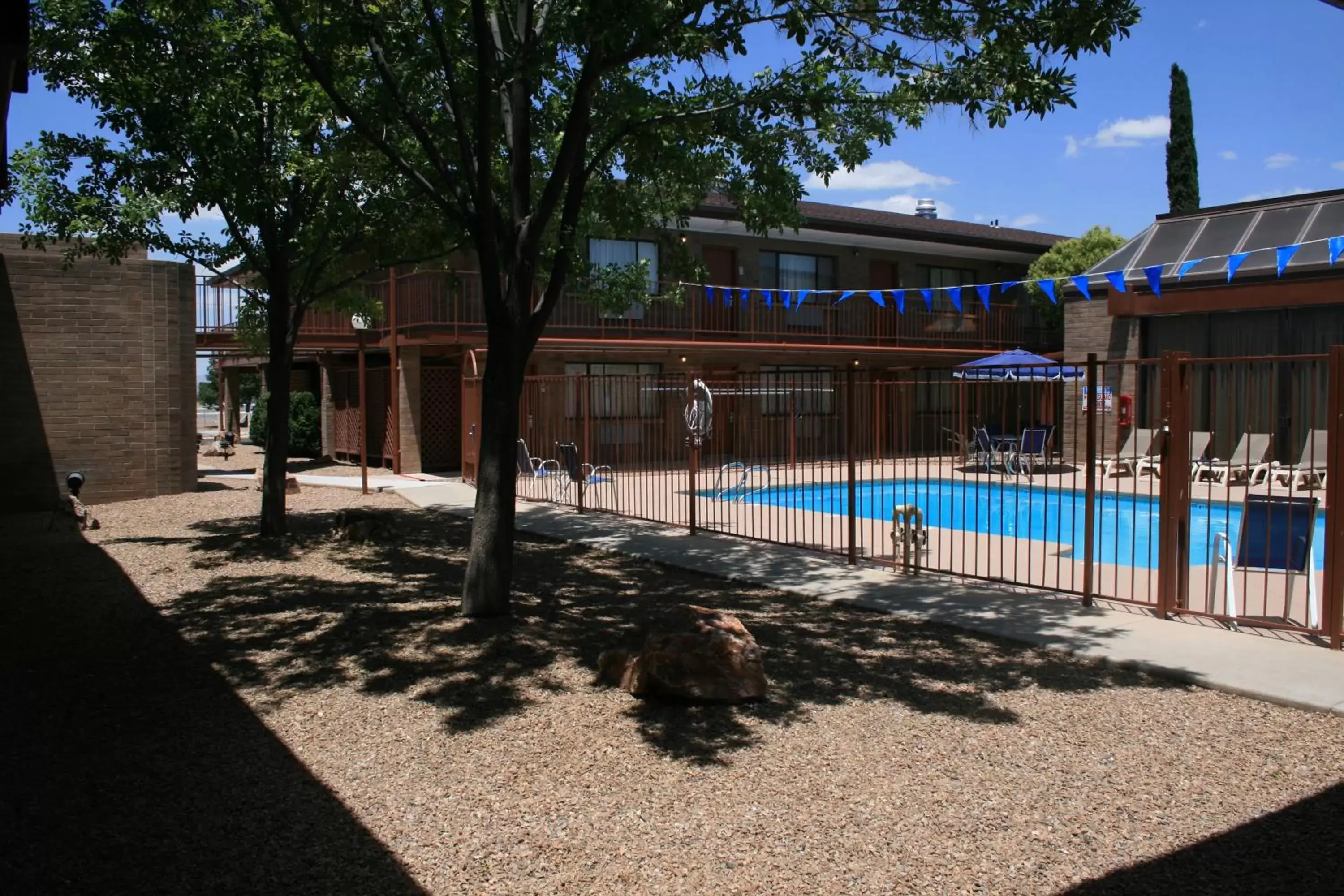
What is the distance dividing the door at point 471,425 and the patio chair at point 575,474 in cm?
151

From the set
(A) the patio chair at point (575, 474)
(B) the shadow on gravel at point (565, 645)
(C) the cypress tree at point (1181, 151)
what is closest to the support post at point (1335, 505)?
(B) the shadow on gravel at point (565, 645)

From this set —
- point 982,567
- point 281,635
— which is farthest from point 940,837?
point 982,567

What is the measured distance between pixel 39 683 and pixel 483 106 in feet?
15.4

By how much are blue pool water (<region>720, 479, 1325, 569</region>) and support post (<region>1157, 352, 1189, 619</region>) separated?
3.61 metres

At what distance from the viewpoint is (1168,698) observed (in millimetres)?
6020

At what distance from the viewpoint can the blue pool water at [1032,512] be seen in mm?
13008

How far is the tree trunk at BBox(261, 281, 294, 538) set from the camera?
1176 cm

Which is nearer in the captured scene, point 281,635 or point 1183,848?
point 1183,848

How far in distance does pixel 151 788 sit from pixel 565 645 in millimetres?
2979

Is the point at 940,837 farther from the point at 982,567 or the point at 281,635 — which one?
the point at 982,567

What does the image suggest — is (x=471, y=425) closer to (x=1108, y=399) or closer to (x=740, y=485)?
(x=740, y=485)

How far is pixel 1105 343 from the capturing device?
72.6 feet

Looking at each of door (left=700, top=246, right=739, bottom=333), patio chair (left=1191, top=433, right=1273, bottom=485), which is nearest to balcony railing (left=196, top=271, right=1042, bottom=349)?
door (left=700, top=246, right=739, bottom=333)

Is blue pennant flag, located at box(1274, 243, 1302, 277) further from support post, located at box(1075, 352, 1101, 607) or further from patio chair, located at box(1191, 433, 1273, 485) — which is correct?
support post, located at box(1075, 352, 1101, 607)
